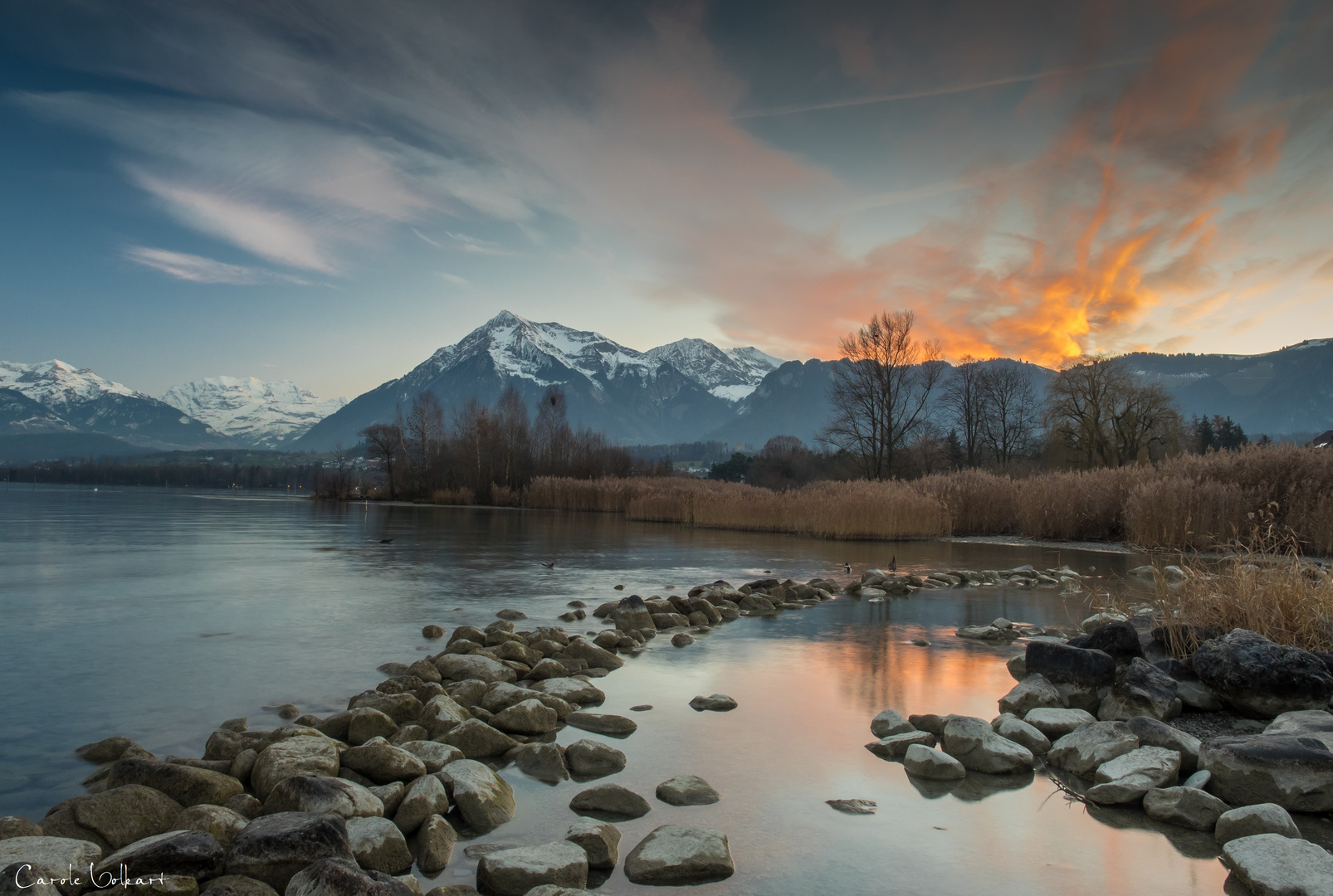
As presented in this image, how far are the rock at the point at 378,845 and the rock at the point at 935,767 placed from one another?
122 inches

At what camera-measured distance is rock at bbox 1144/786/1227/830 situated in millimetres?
3918

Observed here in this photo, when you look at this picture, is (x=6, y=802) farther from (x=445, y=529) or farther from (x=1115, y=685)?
(x=445, y=529)

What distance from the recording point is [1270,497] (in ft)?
57.5

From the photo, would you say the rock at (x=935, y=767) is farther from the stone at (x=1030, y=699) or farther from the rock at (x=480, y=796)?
the rock at (x=480, y=796)

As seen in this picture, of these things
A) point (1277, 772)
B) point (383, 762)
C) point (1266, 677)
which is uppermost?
point (1266, 677)

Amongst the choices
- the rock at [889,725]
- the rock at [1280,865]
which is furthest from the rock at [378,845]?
the rock at [1280,865]

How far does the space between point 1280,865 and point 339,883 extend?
403 cm

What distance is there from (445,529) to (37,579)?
16006mm

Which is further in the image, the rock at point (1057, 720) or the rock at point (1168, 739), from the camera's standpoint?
the rock at point (1057, 720)

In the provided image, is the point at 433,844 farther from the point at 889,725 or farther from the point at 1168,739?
the point at 1168,739

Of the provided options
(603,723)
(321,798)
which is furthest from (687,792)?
(321,798)

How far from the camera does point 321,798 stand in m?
3.74

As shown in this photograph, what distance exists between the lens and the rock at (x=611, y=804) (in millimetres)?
4039

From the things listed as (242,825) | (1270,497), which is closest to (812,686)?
(242,825)
